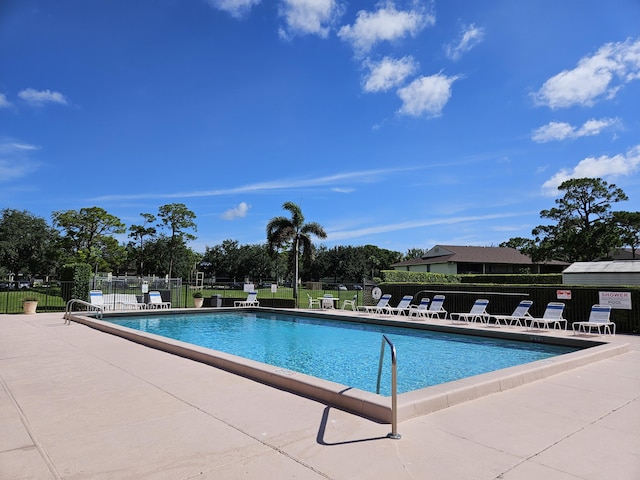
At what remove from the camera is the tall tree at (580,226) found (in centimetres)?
3734

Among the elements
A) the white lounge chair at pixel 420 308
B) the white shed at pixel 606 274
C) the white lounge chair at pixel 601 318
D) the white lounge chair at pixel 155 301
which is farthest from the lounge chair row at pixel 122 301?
the white shed at pixel 606 274

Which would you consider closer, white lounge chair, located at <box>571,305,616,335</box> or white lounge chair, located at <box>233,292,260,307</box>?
white lounge chair, located at <box>571,305,616,335</box>

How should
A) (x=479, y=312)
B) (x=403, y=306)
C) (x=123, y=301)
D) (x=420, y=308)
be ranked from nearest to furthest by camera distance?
(x=479, y=312)
(x=420, y=308)
(x=403, y=306)
(x=123, y=301)

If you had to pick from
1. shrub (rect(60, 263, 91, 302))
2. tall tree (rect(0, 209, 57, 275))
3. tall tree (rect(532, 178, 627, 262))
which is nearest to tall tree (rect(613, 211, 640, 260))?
tall tree (rect(532, 178, 627, 262))

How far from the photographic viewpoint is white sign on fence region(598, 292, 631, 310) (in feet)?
41.7

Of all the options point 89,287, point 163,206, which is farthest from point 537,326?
point 163,206

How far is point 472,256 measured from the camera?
46.7 m

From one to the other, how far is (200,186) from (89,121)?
13940mm

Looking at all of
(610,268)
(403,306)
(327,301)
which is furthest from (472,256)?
(403,306)

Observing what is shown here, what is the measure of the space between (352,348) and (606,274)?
735 inches

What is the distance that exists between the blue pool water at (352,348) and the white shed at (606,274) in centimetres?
1466

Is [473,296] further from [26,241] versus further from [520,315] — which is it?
[26,241]

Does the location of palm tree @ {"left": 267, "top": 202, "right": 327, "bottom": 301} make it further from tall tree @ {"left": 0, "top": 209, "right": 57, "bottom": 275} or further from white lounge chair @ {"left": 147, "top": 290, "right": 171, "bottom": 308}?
tall tree @ {"left": 0, "top": 209, "right": 57, "bottom": 275}

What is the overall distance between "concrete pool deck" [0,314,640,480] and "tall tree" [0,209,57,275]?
46585 mm
